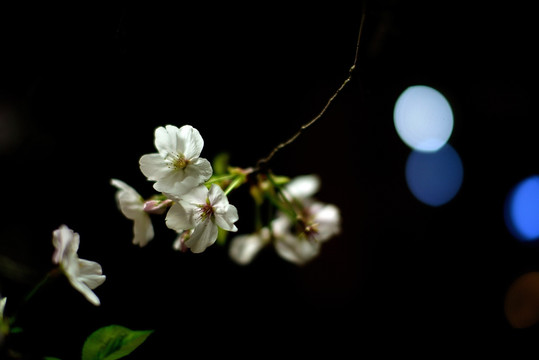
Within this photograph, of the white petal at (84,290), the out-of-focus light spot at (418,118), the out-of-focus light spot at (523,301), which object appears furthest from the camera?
the out-of-focus light spot at (523,301)

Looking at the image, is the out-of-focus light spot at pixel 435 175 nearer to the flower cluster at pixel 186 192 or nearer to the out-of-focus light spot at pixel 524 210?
the out-of-focus light spot at pixel 524 210

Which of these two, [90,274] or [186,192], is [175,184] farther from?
[90,274]

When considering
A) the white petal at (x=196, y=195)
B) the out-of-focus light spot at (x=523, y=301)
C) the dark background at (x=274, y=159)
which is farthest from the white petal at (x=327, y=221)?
the out-of-focus light spot at (x=523, y=301)

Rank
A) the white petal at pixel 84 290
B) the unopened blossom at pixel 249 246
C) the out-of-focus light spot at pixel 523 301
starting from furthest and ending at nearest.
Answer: the out-of-focus light spot at pixel 523 301 → the unopened blossom at pixel 249 246 → the white petal at pixel 84 290

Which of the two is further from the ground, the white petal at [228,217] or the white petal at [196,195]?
the white petal at [196,195]

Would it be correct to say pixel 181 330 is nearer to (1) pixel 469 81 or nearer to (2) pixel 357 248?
(2) pixel 357 248
